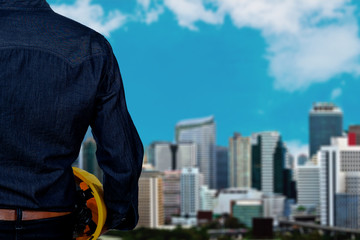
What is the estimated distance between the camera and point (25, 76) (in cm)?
78

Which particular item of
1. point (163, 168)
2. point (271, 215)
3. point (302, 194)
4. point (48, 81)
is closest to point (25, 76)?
point (48, 81)

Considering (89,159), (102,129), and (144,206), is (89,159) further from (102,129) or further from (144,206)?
(102,129)

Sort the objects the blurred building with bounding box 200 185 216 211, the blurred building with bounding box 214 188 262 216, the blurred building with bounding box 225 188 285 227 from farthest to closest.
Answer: the blurred building with bounding box 200 185 216 211
the blurred building with bounding box 214 188 262 216
the blurred building with bounding box 225 188 285 227

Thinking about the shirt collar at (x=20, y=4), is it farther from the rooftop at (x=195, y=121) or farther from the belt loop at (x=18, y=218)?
the rooftop at (x=195, y=121)

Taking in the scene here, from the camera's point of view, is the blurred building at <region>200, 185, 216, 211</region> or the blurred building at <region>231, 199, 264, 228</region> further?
the blurred building at <region>200, 185, 216, 211</region>

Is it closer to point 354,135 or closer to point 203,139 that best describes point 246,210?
point 354,135

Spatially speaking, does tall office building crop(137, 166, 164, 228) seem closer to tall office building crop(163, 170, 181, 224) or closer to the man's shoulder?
tall office building crop(163, 170, 181, 224)

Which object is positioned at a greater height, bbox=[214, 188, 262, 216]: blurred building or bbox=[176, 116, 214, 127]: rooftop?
bbox=[176, 116, 214, 127]: rooftop

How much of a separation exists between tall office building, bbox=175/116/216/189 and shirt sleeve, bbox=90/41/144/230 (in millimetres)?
50076

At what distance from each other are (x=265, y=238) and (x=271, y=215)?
11.6 metres

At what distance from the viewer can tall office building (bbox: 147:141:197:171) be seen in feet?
164

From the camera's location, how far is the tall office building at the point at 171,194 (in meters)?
41.6

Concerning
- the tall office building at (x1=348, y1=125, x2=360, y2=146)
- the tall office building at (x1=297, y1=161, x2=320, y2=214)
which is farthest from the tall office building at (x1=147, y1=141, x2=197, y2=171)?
the tall office building at (x1=348, y1=125, x2=360, y2=146)

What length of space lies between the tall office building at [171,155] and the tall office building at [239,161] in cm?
274
